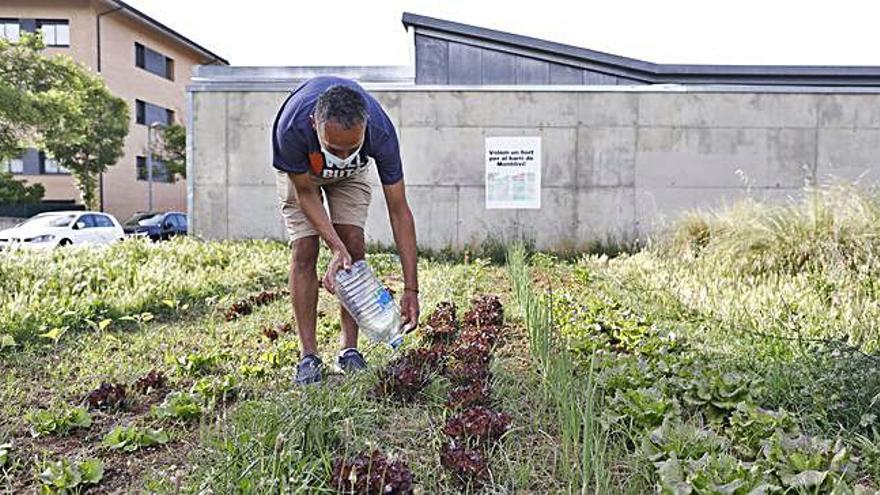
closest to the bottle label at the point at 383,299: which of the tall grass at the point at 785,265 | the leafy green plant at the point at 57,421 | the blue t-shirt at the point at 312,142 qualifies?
the blue t-shirt at the point at 312,142

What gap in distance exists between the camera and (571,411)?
80.3 inches

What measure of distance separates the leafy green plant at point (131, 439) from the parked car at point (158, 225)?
60.6 ft

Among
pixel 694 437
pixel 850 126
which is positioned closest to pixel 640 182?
pixel 850 126

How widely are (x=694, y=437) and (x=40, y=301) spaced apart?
460cm

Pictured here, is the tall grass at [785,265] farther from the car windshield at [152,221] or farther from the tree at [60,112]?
the tree at [60,112]

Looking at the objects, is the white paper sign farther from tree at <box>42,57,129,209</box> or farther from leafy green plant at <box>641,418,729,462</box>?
tree at <box>42,57,129,209</box>

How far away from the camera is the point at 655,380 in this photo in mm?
2709

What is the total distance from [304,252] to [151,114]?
105 feet

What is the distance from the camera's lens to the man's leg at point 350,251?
339cm

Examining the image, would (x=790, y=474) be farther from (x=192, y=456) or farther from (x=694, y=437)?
(x=192, y=456)

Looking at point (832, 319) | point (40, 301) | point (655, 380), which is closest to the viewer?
point (655, 380)

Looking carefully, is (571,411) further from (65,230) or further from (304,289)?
(65,230)

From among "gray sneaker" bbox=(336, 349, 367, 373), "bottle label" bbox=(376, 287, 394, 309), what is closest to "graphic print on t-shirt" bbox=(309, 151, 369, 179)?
"bottle label" bbox=(376, 287, 394, 309)

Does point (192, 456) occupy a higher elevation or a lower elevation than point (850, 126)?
lower
